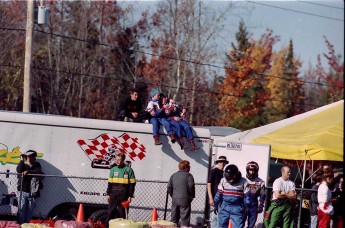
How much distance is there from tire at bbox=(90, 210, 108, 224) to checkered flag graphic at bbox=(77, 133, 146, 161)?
114 cm

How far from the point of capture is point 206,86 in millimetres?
44250

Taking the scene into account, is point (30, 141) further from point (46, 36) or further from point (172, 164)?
point (46, 36)

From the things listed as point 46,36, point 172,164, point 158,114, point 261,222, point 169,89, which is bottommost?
point 261,222

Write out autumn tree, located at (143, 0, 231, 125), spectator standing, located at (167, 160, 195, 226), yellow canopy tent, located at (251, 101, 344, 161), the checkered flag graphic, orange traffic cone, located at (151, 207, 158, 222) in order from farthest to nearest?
1. autumn tree, located at (143, 0, 231, 125)
2. the checkered flag graphic
3. yellow canopy tent, located at (251, 101, 344, 161)
4. orange traffic cone, located at (151, 207, 158, 222)
5. spectator standing, located at (167, 160, 195, 226)

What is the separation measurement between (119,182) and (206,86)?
2843cm

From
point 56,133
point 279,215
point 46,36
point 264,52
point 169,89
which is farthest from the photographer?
point 264,52

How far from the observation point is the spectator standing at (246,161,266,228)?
15.1 metres

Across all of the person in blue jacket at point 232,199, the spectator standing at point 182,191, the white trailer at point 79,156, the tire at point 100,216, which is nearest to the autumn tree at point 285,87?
the white trailer at point 79,156

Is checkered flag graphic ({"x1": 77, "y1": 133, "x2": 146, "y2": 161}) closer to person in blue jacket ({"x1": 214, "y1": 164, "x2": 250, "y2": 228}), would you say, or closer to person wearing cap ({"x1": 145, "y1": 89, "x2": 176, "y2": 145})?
person wearing cap ({"x1": 145, "y1": 89, "x2": 176, "y2": 145})

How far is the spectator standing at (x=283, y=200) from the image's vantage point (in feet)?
51.1

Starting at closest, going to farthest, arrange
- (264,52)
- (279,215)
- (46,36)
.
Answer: (279,215), (46,36), (264,52)

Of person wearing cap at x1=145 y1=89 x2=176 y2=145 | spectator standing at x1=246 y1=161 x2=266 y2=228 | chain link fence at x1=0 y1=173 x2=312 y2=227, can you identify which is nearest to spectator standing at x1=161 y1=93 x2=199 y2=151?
person wearing cap at x1=145 y1=89 x2=176 y2=145

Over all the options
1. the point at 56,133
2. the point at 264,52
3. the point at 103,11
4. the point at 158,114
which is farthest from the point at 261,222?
the point at 264,52

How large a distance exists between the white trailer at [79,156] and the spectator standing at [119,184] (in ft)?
2.64
